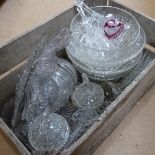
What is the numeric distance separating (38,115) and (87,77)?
0.14 m

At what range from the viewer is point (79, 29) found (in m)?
0.68

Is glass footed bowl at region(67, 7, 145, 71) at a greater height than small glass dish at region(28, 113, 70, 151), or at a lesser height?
greater

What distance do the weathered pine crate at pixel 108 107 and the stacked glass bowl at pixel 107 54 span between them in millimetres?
42

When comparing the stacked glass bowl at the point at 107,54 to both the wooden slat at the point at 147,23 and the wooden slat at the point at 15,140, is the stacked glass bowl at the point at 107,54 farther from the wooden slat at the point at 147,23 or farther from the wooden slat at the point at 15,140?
the wooden slat at the point at 15,140

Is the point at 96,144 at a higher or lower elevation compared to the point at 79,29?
lower

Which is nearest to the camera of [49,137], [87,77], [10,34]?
[49,137]

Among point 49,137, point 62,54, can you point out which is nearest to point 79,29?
point 62,54

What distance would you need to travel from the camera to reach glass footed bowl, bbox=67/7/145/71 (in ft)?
2.02

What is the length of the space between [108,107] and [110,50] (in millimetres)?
139

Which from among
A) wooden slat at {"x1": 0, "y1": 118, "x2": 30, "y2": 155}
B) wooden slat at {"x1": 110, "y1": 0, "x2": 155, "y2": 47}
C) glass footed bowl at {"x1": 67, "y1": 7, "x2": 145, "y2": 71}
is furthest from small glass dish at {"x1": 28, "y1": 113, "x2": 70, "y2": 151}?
wooden slat at {"x1": 110, "y1": 0, "x2": 155, "y2": 47}

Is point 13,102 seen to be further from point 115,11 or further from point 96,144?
point 115,11

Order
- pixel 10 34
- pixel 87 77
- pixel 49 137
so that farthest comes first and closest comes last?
pixel 10 34 < pixel 87 77 < pixel 49 137

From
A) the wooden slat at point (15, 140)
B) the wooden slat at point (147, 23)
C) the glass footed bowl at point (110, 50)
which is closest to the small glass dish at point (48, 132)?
the wooden slat at point (15, 140)

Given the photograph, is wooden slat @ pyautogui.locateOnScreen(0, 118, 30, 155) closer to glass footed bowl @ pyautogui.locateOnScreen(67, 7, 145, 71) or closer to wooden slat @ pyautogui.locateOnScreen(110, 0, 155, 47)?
glass footed bowl @ pyautogui.locateOnScreen(67, 7, 145, 71)
